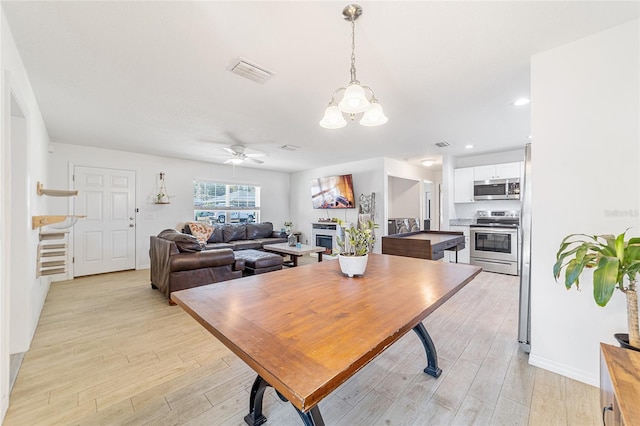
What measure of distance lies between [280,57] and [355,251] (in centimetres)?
160

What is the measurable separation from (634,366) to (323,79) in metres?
2.59

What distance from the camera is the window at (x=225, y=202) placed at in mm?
6473

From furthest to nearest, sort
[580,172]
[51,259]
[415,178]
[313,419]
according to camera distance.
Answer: [415,178]
[51,259]
[580,172]
[313,419]

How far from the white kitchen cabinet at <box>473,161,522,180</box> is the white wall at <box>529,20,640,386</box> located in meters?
3.62

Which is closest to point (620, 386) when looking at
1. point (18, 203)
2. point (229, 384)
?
point (229, 384)

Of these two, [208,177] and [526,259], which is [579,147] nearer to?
[526,259]

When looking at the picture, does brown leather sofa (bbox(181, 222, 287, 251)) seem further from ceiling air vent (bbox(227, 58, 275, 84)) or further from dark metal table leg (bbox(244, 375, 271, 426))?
dark metal table leg (bbox(244, 375, 271, 426))

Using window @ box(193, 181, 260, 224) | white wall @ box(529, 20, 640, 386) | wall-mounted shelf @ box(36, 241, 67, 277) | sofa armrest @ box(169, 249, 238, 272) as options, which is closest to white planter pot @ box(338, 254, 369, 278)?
white wall @ box(529, 20, 640, 386)

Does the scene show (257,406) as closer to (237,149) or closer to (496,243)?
(237,149)

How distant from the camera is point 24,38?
187 cm

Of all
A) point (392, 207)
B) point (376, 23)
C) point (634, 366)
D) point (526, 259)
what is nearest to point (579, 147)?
point (526, 259)

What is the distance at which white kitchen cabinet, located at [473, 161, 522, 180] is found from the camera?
5.05 m

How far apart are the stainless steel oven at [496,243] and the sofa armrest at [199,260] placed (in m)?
4.59

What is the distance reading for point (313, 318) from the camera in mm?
1077
